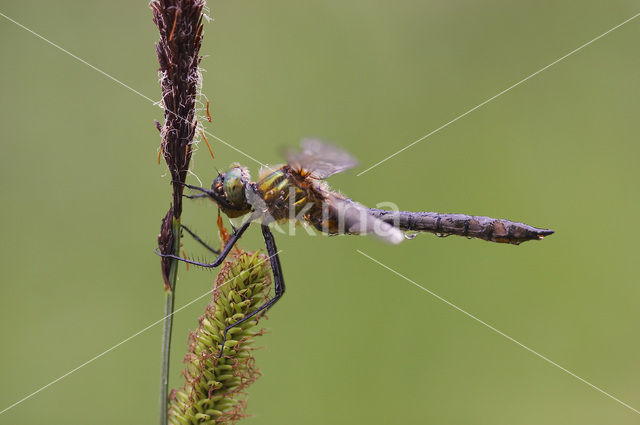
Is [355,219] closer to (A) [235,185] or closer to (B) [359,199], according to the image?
(A) [235,185]

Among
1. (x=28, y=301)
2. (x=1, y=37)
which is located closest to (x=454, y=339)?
(x=28, y=301)

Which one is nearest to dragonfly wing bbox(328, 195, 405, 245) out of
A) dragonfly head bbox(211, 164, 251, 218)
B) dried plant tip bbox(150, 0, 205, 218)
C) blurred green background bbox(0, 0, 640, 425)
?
dragonfly head bbox(211, 164, 251, 218)

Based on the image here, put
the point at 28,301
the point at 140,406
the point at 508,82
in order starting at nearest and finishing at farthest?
the point at 140,406 → the point at 28,301 → the point at 508,82

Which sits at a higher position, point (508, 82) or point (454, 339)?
point (508, 82)

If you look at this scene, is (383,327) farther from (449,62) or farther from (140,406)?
(449,62)

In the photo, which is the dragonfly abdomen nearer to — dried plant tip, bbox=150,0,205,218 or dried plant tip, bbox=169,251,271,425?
dried plant tip, bbox=169,251,271,425

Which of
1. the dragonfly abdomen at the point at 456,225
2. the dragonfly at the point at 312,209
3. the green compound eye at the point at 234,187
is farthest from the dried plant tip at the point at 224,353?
the dragonfly abdomen at the point at 456,225

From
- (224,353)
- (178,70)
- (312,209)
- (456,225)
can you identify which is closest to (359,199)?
(456,225)

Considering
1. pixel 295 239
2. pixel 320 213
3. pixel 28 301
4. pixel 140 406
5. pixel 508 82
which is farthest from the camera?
pixel 508 82
